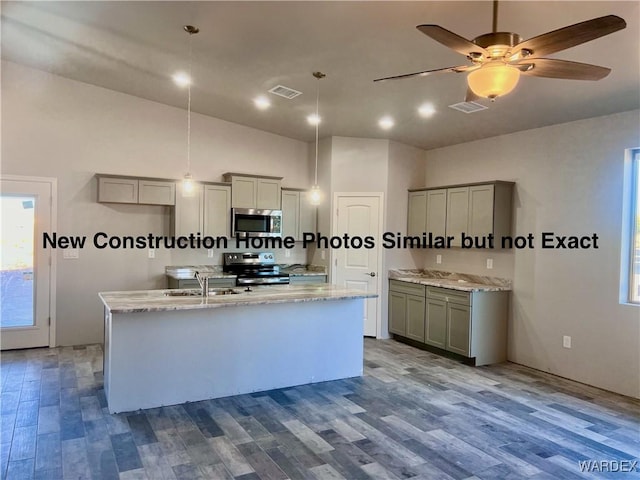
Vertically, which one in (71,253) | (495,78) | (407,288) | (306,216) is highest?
(495,78)

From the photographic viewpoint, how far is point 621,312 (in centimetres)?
426

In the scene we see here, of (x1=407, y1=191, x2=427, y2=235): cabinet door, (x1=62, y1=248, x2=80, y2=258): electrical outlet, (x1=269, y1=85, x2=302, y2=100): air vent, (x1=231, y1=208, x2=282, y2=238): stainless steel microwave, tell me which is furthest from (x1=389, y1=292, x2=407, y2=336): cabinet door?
(x1=62, y1=248, x2=80, y2=258): electrical outlet

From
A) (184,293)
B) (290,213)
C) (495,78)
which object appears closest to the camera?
(495,78)

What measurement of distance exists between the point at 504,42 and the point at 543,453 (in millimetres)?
2675

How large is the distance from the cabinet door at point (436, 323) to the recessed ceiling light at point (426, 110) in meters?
2.22

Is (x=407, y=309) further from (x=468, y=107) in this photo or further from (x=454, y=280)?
(x=468, y=107)

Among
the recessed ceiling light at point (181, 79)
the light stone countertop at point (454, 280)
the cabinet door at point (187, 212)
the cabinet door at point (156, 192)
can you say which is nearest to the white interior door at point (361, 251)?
the light stone countertop at point (454, 280)

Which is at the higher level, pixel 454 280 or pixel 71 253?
pixel 71 253

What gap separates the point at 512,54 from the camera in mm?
2207

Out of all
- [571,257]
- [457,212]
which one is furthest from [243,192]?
[571,257]

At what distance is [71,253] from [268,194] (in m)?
2.57

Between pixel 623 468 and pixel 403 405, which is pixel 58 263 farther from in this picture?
pixel 623 468

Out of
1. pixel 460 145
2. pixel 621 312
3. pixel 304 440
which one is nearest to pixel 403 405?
pixel 304 440

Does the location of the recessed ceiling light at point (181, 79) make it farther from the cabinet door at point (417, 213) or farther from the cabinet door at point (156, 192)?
the cabinet door at point (417, 213)
